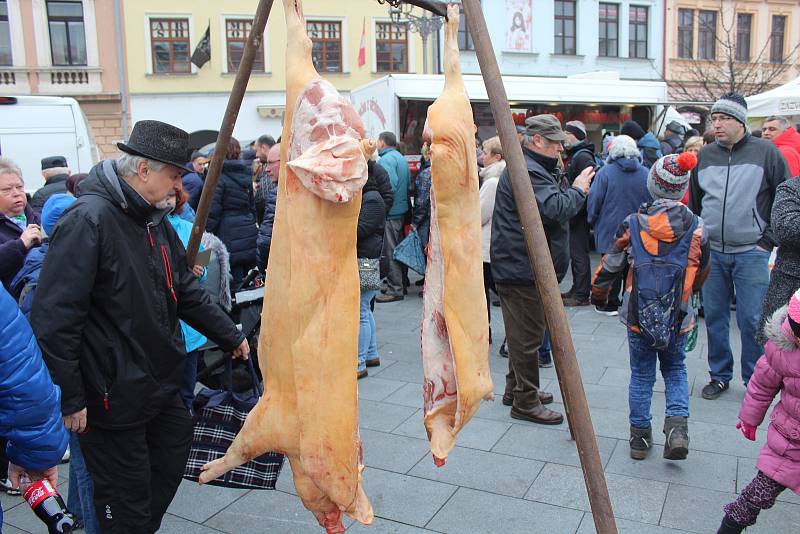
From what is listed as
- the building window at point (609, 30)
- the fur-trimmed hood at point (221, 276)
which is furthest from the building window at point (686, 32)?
the fur-trimmed hood at point (221, 276)

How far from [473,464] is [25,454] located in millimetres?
2586

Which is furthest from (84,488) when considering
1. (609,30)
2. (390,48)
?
(609,30)

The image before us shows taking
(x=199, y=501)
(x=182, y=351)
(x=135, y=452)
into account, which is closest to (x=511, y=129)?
(x=182, y=351)

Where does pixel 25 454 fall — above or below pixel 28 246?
below

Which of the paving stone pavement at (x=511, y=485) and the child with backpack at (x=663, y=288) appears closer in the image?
the paving stone pavement at (x=511, y=485)

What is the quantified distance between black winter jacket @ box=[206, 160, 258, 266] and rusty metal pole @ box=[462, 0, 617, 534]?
4964 millimetres

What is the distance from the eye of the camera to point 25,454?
250 centimetres

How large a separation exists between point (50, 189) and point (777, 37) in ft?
105

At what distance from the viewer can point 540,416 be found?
4.82m

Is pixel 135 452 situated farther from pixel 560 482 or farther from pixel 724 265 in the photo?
pixel 724 265

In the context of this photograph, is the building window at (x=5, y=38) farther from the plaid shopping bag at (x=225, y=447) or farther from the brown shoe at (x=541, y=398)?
the plaid shopping bag at (x=225, y=447)

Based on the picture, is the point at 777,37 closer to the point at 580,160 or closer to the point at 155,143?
the point at 580,160

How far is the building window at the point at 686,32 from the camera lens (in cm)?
2858

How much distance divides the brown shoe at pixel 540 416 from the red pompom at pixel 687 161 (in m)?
1.93
